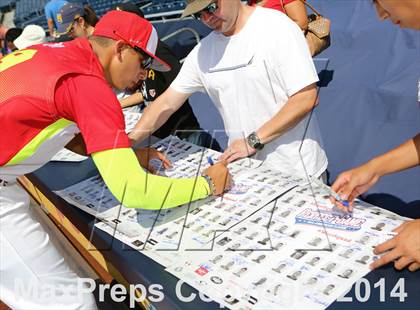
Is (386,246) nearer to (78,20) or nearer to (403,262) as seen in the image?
(403,262)

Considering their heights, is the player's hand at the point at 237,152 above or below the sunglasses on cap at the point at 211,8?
below

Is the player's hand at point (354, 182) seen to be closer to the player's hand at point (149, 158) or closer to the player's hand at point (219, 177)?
the player's hand at point (219, 177)

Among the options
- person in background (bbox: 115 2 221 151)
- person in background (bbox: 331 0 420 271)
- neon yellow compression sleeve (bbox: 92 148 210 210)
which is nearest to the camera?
person in background (bbox: 331 0 420 271)

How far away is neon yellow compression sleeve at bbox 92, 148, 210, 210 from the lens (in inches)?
39.1

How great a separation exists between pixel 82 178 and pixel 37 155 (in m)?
0.38

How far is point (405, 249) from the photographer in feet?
2.75

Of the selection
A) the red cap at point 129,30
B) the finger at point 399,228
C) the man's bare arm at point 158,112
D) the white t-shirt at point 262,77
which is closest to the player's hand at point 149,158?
the man's bare arm at point 158,112

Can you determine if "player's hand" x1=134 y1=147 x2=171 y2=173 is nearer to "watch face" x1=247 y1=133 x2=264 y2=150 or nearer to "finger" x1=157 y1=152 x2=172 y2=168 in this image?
"finger" x1=157 y1=152 x2=172 y2=168

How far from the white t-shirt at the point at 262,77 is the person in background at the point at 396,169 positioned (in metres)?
0.35

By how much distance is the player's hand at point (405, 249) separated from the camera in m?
0.83

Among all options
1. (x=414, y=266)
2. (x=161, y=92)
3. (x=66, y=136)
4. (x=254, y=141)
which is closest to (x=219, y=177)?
(x=254, y=141)

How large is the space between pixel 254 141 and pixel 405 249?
0.60 metres

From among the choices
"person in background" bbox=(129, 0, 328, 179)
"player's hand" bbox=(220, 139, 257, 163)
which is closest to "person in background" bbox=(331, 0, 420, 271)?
"person in background" bbox=(129, 0, 328, 179)

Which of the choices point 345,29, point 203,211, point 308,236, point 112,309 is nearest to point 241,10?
point 203,211
